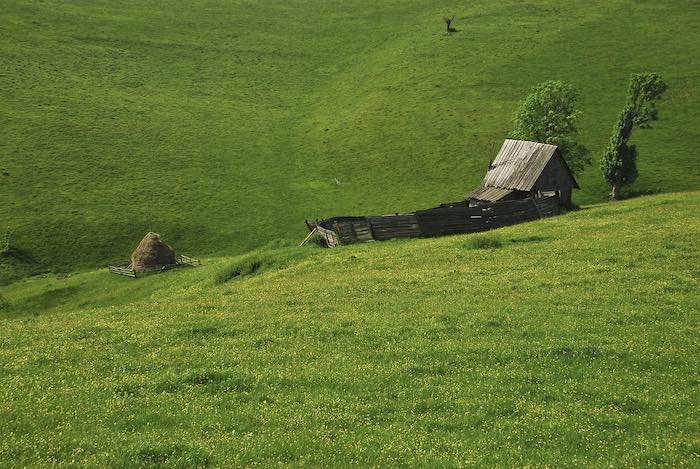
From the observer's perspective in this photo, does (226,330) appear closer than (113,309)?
Yes

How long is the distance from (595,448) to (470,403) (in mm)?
Answer: 3019

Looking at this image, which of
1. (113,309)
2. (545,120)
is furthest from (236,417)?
(545,120)

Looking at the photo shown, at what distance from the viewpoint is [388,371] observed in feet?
51.8

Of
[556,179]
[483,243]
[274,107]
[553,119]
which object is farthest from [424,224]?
[274,107]

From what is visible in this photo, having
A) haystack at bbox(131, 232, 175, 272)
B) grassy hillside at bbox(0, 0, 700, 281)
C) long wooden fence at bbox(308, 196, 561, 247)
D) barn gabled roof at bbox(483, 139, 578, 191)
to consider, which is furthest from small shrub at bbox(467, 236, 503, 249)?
haystack at bbox(131, 232, 175, 272)

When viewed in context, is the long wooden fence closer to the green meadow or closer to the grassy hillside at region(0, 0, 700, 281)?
the green meadow

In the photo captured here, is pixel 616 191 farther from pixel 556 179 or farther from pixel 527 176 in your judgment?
pixel 527 176

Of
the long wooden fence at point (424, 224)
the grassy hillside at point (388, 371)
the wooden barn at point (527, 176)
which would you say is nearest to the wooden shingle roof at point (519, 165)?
the wooden barn at point (527, 176)

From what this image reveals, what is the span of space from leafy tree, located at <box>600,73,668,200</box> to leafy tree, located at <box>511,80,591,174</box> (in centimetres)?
447

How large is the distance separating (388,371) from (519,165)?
155 ft

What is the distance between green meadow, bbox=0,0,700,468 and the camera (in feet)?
41.7

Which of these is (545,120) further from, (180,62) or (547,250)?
(180,62)

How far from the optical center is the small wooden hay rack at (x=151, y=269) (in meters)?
53.2

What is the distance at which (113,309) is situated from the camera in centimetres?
2711
